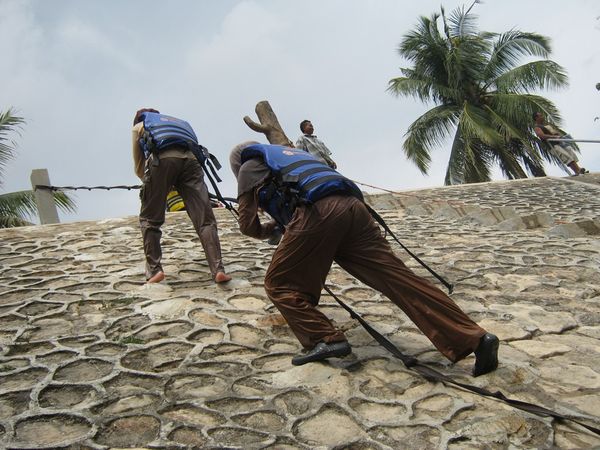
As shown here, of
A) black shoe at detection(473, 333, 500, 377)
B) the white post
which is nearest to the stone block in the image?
black shoe at detection(473, 333, 500, 377)

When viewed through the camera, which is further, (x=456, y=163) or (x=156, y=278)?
(x=456, y=163)

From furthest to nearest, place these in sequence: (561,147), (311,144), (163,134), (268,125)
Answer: (561,147), (311,144), (268,125), (163,134)

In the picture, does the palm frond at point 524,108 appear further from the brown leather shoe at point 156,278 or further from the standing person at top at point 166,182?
the brown leather shoe at point 156,278

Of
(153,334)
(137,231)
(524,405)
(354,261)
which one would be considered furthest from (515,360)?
(137,231)

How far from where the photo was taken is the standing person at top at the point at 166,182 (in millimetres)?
4703

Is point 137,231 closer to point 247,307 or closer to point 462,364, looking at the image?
point 247,307

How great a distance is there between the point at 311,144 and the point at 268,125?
140 centimetres

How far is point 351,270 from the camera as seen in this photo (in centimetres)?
350

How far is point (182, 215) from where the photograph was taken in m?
8.37

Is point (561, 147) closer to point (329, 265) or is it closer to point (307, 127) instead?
point (307, 127)

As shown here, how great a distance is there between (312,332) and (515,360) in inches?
51.7

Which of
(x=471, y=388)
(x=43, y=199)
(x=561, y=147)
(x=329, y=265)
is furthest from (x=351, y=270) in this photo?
(x=561, y=147)

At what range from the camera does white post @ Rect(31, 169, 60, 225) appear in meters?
7.82

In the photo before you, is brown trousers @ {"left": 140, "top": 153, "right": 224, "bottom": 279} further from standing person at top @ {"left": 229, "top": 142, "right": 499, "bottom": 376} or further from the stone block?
the stone block
